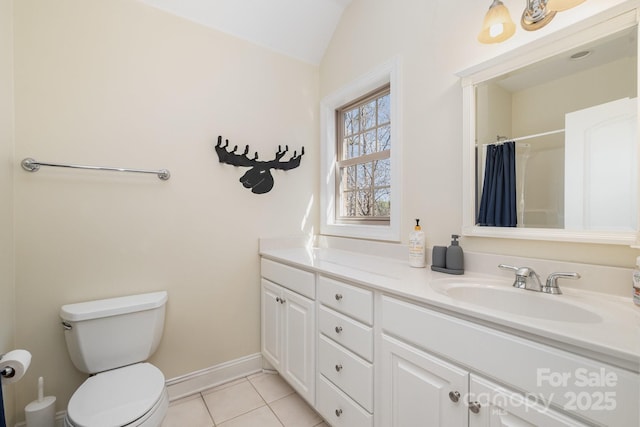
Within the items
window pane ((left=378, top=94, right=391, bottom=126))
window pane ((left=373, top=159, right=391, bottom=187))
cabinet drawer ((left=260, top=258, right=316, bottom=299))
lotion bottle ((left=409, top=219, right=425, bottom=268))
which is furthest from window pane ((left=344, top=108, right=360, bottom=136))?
cabinet drawer ((left=260, top=258, right=316, bottom=299))

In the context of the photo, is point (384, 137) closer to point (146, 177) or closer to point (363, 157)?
point (363, 157)

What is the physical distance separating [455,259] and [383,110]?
4.06 ft

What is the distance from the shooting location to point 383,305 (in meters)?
1.17

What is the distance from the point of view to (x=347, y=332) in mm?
1332

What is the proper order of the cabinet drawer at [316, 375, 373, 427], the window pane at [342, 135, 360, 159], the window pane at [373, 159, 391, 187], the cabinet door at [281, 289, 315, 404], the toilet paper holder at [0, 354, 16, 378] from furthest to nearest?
the window pane at [342, 135, 360, 159] → the window pane at [373, 159, 391, 187] → the cabinet door at [281, 289, 315, 404] → the cabinet drawer at [316, 375, 373, 427] → the toilet paper holder at [0, 354, 16, 378]

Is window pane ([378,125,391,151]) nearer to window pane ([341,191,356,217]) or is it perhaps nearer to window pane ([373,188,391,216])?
window pane ([373,188,391,216])

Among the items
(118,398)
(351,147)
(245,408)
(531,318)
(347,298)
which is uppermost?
(351,147)

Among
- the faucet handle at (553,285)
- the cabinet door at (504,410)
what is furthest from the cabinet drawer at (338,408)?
A: the faucet handle at (553,285)

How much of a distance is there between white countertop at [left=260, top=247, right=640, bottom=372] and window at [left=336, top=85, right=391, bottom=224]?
0.59 meters

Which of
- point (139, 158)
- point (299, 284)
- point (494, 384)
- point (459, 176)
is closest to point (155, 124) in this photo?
point (139, 158)

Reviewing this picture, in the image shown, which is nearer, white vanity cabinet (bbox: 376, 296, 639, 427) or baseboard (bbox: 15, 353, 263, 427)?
white vanity cabinet (bbox: 376, 296, 639, 427)

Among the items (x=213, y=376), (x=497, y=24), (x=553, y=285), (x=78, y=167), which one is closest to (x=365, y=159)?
(x=497, y=24)

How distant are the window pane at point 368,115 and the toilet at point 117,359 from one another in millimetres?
1829

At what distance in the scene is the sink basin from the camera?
3.17ft
